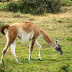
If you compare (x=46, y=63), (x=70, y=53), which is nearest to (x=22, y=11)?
(x=70, y=53)

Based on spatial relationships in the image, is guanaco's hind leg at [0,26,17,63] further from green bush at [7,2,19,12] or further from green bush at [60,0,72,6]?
green bush at [60,0,72,6]

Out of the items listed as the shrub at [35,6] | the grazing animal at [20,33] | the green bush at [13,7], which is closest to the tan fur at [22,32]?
the grazing animal at [20,33]

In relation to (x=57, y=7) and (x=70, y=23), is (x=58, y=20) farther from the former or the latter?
(x=57, y=7)

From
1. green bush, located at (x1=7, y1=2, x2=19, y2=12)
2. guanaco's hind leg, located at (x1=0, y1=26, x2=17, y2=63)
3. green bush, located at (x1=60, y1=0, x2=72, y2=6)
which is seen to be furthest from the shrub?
guanaco's hind leg, located at (x1=0, y1=26, x2=17, y2=63)

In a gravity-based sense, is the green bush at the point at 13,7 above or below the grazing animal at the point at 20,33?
below

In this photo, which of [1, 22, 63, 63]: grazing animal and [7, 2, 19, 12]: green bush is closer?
[1, 22, 63, 63]: grazing animal

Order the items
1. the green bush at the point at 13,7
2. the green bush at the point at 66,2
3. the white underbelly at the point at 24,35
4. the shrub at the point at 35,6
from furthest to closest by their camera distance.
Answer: the green bush at the point at 66,2 < the green bush at the point at 13,7 < the shrub at the point at 35,6 < the white underbelly at the point at 24,35

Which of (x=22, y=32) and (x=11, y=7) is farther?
(x=11, y=7)

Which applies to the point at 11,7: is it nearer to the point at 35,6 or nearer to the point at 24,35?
the point at 35,6

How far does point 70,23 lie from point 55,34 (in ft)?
13.0

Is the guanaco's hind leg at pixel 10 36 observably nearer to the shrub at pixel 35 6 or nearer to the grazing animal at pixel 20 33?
the grazing animal at pixel 20 33

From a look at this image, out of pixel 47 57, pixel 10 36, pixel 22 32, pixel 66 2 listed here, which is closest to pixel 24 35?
pixel 22 32

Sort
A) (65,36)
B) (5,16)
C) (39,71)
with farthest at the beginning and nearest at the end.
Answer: (5,16) → (65,36) → (39,71)

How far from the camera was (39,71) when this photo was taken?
9078 millimetres
